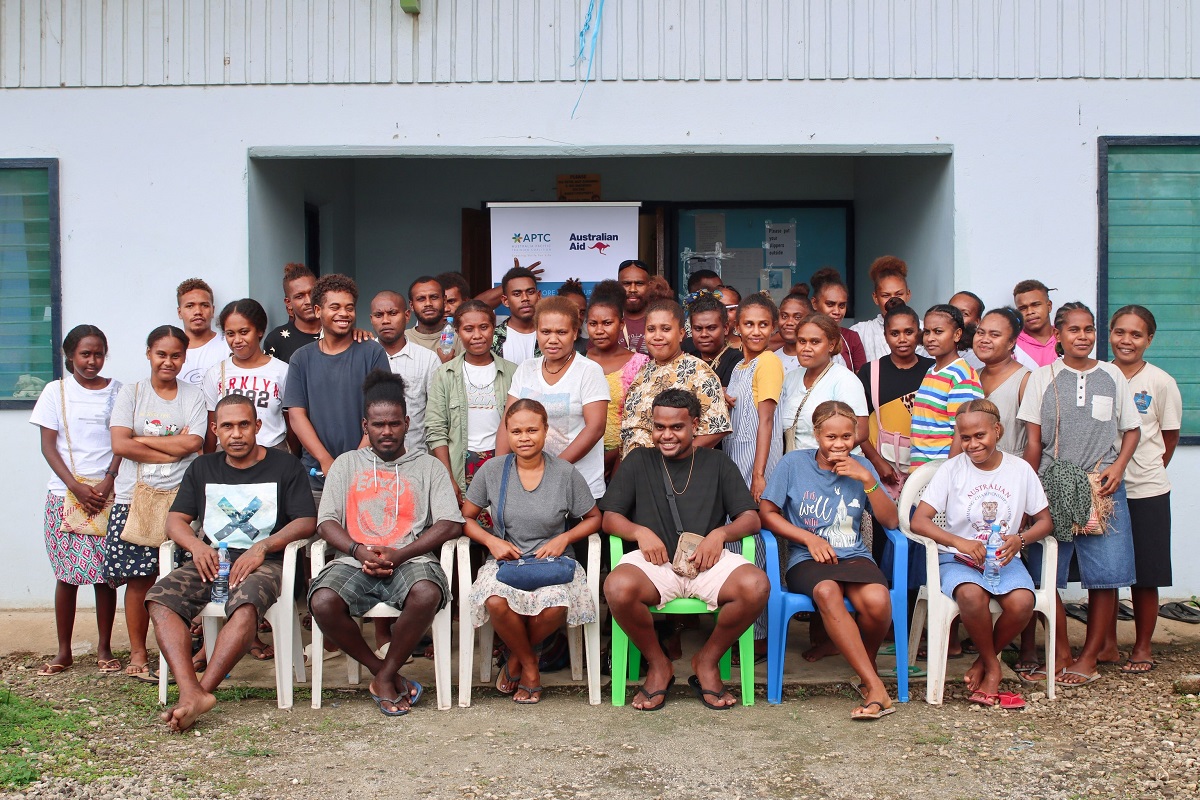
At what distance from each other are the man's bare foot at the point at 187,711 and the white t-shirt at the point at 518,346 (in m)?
2.28

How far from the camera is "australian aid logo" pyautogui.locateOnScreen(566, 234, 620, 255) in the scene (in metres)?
7.07

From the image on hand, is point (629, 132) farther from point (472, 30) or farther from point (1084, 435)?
point (1084, 435)

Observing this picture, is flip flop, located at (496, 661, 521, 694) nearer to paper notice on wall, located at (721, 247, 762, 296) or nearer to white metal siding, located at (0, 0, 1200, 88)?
white metal siding, located at (0, 0, 1200, 88)

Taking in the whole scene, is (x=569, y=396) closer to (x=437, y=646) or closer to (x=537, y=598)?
(x=537, y=598)

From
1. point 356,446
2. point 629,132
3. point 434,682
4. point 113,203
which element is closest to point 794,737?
point 434,682

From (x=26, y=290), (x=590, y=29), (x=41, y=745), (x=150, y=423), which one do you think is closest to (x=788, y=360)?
(x=590, y=29)

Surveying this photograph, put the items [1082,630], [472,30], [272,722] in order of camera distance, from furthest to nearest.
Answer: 1. [472,30]
2. [1082,630]
3. [272,722]

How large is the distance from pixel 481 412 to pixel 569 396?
0.48m

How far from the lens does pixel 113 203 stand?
6223mm

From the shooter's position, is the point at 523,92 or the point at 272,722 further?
the point at 523,92

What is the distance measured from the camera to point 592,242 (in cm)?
708

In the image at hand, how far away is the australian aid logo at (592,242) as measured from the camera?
23.2ft

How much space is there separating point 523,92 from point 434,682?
3166 mm

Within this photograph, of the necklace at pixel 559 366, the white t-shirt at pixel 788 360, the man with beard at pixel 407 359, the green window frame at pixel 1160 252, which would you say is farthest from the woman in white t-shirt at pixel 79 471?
the green window frame at pixel 1160 252
